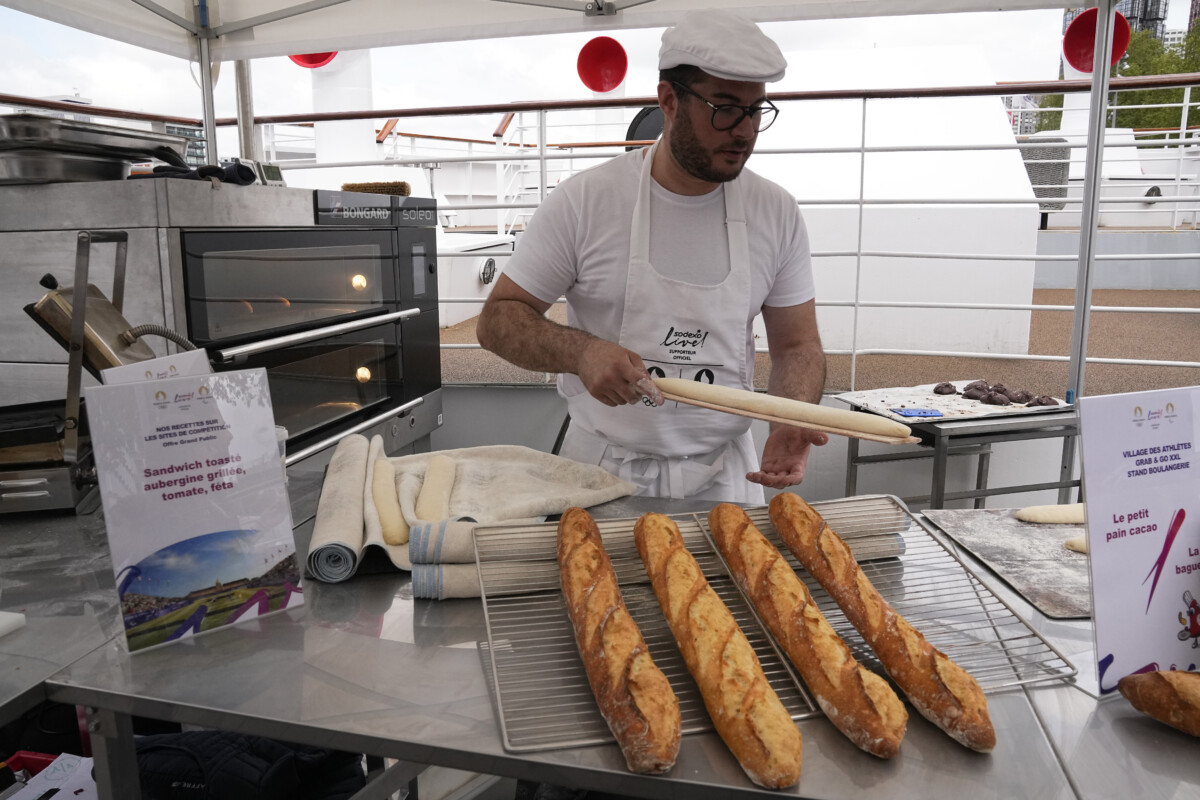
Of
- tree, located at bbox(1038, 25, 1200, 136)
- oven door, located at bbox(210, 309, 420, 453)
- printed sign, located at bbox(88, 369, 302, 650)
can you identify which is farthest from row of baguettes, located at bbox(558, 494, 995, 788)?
tree, located at bbox(1038, 25, 1200, 136)

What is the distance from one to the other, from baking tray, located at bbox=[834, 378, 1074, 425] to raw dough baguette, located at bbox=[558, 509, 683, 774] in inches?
89.2

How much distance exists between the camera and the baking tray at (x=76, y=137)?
70.6 inches

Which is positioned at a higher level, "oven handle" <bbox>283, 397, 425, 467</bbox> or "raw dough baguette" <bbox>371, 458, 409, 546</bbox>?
"raw dough baguette" <bbox>371, 458, 409, 546</bbox>

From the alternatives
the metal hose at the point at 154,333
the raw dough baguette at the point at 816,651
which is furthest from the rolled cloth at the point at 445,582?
the metal hose at the point at 154,333

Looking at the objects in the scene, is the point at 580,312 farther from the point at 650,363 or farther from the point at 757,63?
the point at 757,63

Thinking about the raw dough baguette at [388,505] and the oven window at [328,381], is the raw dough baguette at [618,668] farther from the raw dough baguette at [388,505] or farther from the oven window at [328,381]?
the oven window at [328,381]

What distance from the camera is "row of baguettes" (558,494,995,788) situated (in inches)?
31.2

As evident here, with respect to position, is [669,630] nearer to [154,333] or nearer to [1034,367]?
[154,333]

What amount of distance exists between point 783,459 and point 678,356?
424 millimetres

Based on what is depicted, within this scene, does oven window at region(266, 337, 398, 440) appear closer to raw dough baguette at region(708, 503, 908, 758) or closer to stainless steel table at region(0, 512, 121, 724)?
stainless steel table at region(0, 512, 121, 724)

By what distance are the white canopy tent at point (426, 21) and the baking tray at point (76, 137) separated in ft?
3.31

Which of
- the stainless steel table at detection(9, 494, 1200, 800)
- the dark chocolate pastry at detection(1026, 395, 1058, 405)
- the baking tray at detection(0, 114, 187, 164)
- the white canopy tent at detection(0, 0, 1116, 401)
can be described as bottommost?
the dark chocolate pastry at detection(1026, 395, 1058, 405)

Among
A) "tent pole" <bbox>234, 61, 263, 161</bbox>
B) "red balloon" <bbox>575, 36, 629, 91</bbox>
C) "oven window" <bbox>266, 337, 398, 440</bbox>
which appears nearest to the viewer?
"oven window" <bbox>266, 337, 398, 440</bbox>

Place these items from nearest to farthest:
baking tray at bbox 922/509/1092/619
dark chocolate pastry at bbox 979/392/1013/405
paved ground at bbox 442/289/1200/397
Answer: baking tray at bbox 922/509/1092/619, dark chocolate pastry at bbox 979/392/1013/405, paved ground at bbox 442/289/1200/397
